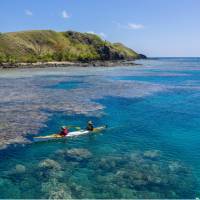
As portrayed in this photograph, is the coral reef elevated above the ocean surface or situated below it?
above

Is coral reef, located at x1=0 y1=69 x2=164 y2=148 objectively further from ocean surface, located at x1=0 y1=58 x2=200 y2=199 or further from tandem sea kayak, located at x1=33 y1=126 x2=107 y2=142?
tandem sea kayak, located at x1=33 y1=126 x2=107 y2=142

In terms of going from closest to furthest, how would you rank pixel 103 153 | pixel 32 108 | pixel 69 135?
pixel 103 153
pixel 69 135
pixel 32 108

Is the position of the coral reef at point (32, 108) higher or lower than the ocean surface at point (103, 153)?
higher

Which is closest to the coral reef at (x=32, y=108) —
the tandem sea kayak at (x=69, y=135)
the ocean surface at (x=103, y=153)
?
the ocean surface at (x=103, y=153)

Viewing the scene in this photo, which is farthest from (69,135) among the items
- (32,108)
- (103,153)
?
(32,108)

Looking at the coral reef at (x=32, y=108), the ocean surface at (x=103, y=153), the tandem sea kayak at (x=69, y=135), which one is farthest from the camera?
the coral reef at (x=32, y=108)

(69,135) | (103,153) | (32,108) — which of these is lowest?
(103,153)

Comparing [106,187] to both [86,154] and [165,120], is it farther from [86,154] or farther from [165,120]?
[165,120]

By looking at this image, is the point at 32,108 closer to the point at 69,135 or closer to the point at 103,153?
the point at 69,135

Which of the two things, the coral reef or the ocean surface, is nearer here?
the ocean surface

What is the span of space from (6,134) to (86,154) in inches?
489

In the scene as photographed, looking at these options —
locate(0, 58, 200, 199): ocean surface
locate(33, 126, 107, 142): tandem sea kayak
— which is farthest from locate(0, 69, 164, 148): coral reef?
locate(33, 126, 107, 142): tandem sea kayak

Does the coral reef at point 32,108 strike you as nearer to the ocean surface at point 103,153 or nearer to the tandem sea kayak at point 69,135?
the ocean surface at point 103,153

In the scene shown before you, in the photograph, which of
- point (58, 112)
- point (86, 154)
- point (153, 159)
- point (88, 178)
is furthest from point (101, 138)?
point (58, 112)
